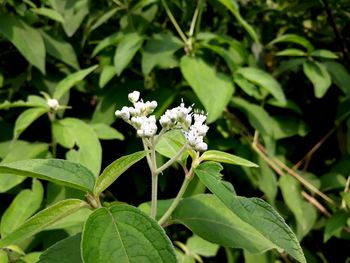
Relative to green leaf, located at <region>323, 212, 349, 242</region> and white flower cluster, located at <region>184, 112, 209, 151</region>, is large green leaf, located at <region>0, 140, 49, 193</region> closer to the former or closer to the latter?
white flower cluster, located at <region>184, 112, 209, 151</region>

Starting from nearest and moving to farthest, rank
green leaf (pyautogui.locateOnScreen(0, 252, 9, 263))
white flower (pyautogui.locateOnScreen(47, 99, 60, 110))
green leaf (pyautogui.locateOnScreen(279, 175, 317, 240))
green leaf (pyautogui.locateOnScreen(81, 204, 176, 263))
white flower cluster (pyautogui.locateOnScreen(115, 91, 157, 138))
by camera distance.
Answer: green leaf (pyautogui.locateOnScreen(81, 204, 176, 263)), white flower cluster (pyautogui.locateOnScreen(115, 91, 157, 138)), green leaf (pyautogui.locateOnScreen(0, 252, 9, 263)), white flower (pyautogui.locateOnScreen(47, 99, 60, 110)), green leaf (pyautogui.locateOnScreen(279, 175, 317, 240))

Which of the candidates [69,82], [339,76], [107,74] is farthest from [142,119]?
[339,76]

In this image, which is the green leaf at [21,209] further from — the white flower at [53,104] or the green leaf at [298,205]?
the green leaf at [298,205]

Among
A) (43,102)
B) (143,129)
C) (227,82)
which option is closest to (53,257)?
(143,129)

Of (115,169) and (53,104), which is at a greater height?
(115,169)

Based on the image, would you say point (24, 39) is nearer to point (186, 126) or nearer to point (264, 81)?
point (264, 81)

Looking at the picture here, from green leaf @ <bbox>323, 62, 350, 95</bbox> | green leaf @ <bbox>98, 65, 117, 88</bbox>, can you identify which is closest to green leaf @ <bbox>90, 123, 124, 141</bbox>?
green leaf @ <bbox>98, 65, 117, 88</bbox>
